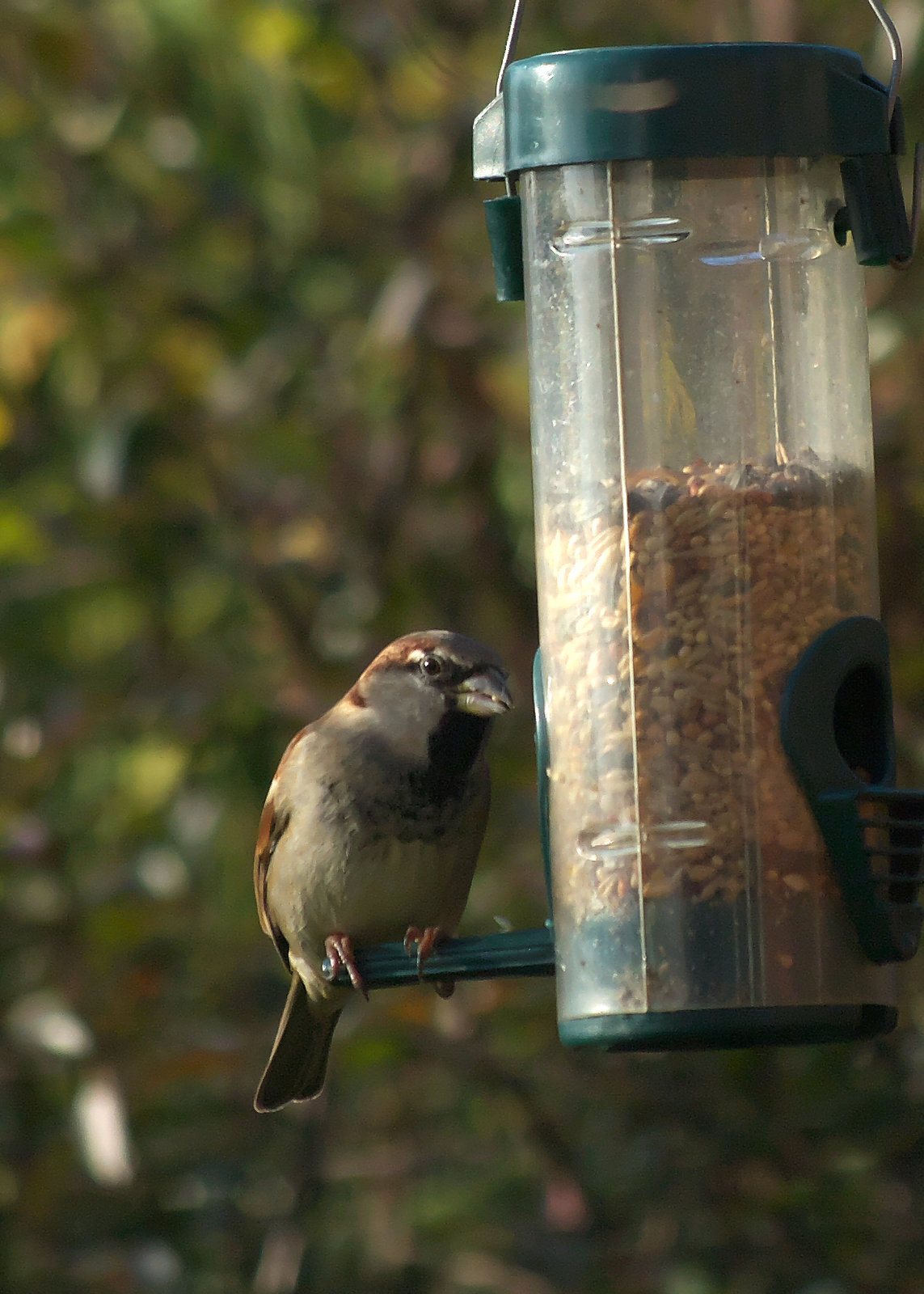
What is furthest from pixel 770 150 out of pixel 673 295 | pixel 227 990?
pixel 227 990

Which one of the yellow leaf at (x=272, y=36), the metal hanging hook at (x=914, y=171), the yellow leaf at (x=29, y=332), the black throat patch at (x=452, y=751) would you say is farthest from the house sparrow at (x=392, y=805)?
the yellow leaf at (x=29, y=332)

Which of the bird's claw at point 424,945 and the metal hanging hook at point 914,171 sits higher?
the metal hanging hook at point 914,171

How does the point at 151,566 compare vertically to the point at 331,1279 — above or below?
above

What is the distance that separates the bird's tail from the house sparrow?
0.45m

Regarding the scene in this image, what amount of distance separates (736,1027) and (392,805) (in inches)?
41.0

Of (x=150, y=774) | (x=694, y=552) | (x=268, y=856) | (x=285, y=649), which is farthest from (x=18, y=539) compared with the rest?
→ (x=694, y=552)

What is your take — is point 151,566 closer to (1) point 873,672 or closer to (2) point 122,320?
(2) point 122,320

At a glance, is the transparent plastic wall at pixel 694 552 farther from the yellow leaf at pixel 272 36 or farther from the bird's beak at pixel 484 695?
the yellow leaf at pixel 272 36

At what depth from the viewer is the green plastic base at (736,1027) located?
3051 mm

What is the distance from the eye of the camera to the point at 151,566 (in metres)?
5.60

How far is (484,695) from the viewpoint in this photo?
369cm

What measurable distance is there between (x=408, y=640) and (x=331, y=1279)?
2.43 meters

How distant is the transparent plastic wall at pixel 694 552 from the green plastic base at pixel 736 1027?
0.09 ft

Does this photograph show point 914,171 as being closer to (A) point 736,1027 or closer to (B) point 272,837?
(A) point 736,1027
